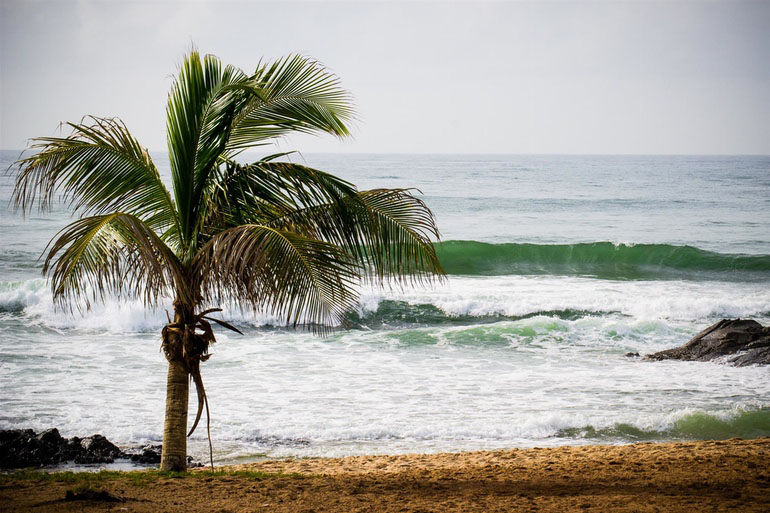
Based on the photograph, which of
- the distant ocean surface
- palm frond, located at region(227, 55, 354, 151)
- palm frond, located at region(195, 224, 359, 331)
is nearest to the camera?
palm frond, located at region(195, 224, 359, 331)

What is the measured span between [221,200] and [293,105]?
39.4 inches

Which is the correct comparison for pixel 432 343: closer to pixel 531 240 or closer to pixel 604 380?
pixel 604 380

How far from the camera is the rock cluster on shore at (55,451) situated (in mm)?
7359

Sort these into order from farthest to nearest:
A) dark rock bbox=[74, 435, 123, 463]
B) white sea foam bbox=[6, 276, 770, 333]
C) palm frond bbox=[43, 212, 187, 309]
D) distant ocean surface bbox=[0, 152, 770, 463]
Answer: white sea foam bbox=[6, 276, 770, 333], distant ocean surface bbox=[0, 152, 770, 463], dark rock bbox=[74, 435, 123, 463], palm frond bbox=[43, 212, 187, 309]

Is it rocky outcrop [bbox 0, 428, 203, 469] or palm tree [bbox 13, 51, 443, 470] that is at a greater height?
palm tree [bbox 13, 51, 443, 470]

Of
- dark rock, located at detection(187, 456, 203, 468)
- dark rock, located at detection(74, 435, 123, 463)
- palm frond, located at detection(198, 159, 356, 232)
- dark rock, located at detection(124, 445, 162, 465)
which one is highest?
palm frond, located at detection(198, 159, 356, 232)

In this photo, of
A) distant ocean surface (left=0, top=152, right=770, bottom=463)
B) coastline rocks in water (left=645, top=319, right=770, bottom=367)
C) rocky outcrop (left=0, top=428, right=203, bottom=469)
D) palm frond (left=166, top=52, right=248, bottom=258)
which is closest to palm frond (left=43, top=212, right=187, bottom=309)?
palm frond (left=166, top=52, right=248, bottom=258)

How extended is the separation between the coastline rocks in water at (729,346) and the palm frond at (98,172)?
10.3 m

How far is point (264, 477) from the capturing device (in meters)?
5.84

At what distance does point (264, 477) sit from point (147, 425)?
385 centimetres

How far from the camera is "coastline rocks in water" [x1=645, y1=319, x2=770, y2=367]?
485 inches

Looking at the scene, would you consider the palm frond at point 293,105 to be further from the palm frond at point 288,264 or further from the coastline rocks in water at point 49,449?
the coastline rocks in water at point 49,449

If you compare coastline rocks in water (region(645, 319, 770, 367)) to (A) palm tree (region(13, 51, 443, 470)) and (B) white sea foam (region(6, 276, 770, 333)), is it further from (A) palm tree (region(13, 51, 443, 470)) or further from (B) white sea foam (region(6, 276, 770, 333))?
(A) palm tree (region(13, 51, 443, 470))

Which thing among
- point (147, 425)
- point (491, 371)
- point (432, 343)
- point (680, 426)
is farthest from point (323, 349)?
point (680, 426)
